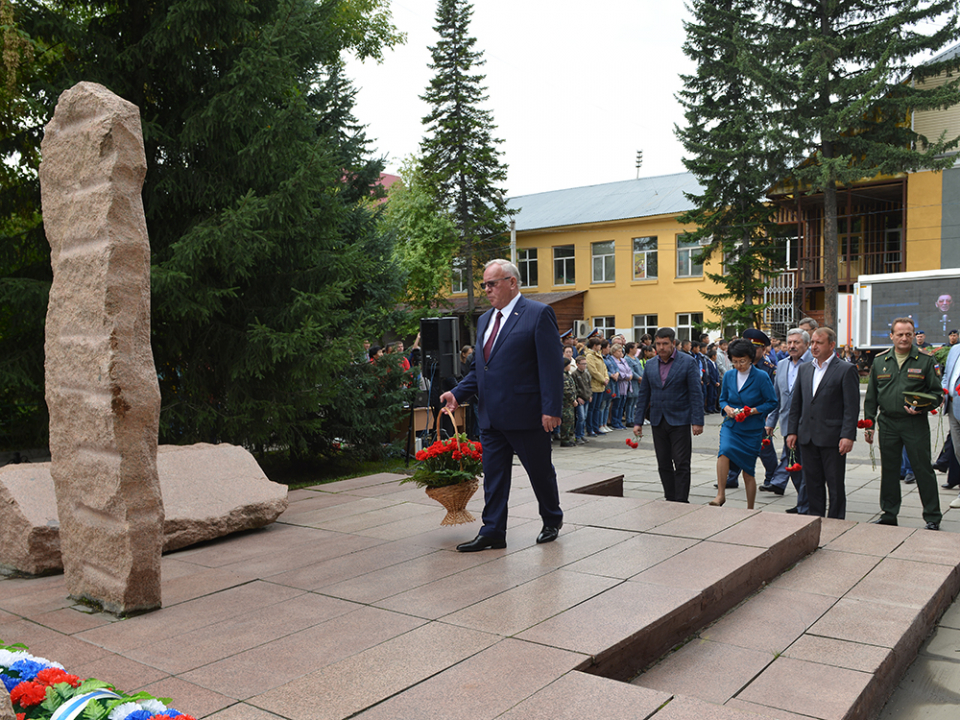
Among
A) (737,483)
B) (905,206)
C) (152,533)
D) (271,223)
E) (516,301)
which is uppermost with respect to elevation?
(905,206)

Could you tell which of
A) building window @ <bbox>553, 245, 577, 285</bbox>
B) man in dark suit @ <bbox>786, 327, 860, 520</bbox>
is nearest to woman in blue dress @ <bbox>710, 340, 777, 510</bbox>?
man in dark suit @ <bbox>786, 327, 860, 520</bbox>

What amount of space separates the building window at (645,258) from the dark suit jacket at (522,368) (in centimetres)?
3404

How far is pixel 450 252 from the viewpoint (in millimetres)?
38062

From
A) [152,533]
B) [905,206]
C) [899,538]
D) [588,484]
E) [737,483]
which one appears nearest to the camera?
[152,533]

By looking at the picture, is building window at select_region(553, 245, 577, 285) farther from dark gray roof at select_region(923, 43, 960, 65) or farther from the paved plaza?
the paved plaza

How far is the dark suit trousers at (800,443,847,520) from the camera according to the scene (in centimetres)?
725

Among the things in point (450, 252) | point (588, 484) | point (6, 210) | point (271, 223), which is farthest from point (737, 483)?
point (450, 252)

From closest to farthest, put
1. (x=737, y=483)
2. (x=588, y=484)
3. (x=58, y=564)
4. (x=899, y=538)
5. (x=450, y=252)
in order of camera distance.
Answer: (x=58, y=564) → (x=899, y=538) → (x=588, y=484) → (x=737, y=483) → (x=450, y=252)

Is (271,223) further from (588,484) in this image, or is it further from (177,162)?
(588,484)

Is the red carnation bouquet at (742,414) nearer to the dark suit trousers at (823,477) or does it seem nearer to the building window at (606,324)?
the dark suit trousers at (823,477)

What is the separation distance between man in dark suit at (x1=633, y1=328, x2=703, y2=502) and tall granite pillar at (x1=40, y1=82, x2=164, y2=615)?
511 centimetres

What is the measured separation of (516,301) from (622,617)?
2.44m

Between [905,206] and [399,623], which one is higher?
[905,206]

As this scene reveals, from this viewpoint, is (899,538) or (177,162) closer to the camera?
(899,538)
